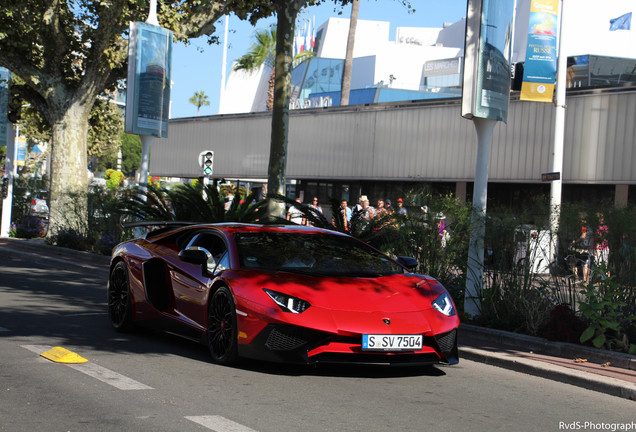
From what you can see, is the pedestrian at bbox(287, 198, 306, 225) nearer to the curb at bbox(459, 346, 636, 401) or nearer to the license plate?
the curb at bbox(459, 346, 636, 401)

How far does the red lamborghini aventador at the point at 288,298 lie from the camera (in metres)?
6.89

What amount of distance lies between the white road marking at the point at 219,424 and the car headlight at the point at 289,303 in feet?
5.01

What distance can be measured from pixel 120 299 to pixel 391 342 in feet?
12.5

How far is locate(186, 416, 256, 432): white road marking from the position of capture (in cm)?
526

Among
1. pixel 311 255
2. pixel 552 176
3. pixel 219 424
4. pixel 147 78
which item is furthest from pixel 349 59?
pixel 219 424

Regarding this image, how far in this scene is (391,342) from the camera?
6914mm

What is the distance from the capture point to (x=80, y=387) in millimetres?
6418

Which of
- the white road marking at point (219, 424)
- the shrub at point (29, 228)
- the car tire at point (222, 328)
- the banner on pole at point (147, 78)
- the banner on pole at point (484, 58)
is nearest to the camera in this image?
the white road marking at point (219, 424)

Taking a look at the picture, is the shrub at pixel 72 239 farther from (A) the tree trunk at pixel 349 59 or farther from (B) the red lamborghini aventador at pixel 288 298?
(A) the tree trunk at pixel 349 59

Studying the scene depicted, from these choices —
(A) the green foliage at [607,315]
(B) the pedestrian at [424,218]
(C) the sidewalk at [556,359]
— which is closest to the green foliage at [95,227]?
(B) the pedestrian at [424,218]

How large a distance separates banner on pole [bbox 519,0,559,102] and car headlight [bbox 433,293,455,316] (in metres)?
13.5

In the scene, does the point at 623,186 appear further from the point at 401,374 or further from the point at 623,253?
the point at 401,374

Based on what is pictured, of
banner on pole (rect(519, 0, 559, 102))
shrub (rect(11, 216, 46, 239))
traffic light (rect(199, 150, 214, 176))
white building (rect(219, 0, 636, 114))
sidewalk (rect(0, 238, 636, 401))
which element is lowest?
shrub (rect(11, 216, 46, 239))

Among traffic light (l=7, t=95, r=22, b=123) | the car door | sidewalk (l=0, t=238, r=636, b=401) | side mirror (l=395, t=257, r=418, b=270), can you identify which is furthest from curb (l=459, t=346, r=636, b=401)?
traffic light (l=7, t=95, r=22, b=123)
